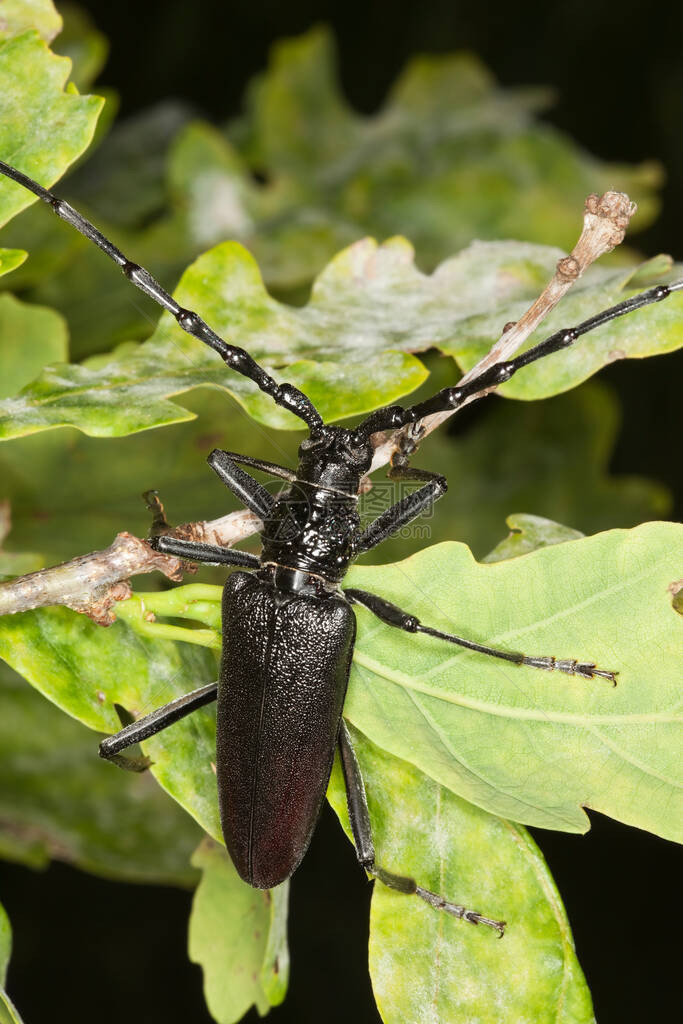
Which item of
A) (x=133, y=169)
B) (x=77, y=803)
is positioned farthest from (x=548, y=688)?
(x=133, y=169)

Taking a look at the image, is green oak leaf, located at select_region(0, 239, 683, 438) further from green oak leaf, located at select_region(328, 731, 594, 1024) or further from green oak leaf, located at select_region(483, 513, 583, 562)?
green oak leaf, located at select_region(328, 731, 594, 1024)

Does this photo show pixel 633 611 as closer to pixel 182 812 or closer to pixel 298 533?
pixel 298 533

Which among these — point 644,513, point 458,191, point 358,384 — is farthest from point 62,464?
point 644,513

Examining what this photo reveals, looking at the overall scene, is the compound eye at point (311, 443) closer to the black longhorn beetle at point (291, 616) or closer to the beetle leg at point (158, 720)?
the black longhorn beetle at point (291, 616)

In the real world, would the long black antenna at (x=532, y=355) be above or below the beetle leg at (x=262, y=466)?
above

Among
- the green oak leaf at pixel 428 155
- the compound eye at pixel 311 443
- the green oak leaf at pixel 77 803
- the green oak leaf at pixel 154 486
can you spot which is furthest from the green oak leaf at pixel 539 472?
the green oak leaf at pixel 77 803

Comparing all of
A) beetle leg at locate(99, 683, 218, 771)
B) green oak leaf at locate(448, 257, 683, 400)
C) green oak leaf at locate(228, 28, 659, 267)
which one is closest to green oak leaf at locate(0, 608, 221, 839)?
beetle leg at locate(99, 683, 218, 771)
